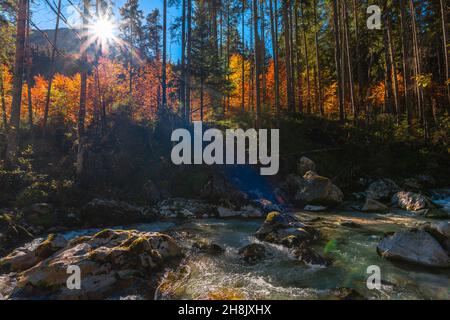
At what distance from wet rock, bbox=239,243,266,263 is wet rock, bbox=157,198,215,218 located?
5.26 metres

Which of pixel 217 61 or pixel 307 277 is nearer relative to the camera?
pixel 307 277

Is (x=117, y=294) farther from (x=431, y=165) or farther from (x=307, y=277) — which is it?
(x=431, y=165)

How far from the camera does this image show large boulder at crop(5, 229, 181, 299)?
5277mm

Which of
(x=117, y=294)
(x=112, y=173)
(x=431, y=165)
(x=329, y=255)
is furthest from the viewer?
(x=431, y=165)

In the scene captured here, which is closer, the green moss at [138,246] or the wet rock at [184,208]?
the green moss at [138,246]

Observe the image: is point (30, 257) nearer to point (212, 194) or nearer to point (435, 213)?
point (212, 194)

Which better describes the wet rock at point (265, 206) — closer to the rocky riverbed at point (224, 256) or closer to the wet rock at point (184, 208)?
the rocky riverbed at point (224, 256)

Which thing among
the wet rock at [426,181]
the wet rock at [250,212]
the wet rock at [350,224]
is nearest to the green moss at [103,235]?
the wet rock at [250,212]

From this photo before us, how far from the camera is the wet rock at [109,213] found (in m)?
10.7

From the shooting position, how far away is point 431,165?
1672 cm

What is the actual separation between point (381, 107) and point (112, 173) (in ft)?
93.2

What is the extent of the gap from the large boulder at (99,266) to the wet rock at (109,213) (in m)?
3.98

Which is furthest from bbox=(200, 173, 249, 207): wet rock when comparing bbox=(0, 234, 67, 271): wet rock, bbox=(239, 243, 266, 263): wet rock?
bbox=(0, 234, 67, 271): wet rock
